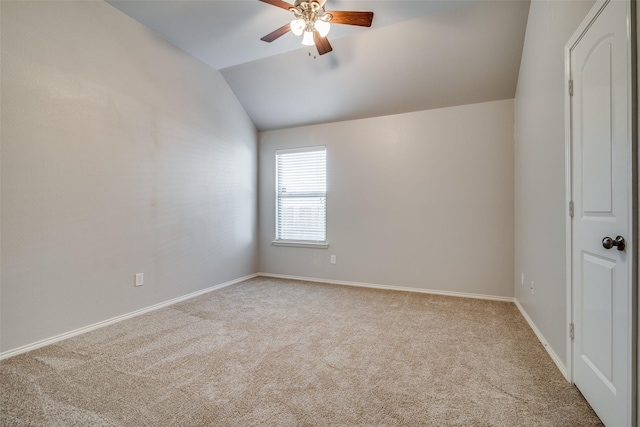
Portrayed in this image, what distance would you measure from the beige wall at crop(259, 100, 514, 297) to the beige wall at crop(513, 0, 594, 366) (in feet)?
1.38

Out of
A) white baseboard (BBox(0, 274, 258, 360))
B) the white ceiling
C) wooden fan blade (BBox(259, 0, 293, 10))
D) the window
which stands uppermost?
the white ceiling

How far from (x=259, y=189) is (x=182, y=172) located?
152 centimetres

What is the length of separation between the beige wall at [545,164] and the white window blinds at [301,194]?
2471 mm

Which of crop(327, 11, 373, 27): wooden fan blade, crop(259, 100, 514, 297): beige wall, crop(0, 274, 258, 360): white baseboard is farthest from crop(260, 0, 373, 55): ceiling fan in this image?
crop(0, 274, 258, 360): white baseboard

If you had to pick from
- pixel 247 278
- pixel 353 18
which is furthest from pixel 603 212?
pixel 247 278

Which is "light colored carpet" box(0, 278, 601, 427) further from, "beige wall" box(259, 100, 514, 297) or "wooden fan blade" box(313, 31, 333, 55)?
"wooden fan blade" box(313, 31, 333, 55)

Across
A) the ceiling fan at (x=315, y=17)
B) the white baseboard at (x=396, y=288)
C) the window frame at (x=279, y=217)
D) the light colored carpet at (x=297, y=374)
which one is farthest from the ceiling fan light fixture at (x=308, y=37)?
the white baseboard at (x=396, y=288)

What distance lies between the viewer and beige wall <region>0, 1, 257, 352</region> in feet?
7.23

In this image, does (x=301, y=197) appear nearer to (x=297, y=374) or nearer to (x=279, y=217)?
(x=279, y=217)

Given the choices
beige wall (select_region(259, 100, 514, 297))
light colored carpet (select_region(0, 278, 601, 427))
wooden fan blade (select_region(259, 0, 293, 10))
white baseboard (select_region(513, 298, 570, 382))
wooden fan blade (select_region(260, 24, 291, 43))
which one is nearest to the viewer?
light colored carpet (select_region(0, 278, 601, 427))

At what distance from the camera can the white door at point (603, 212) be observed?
4.21 ft

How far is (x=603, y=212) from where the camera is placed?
1465mm

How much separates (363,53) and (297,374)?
127 inches

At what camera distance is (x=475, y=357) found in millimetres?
2143
